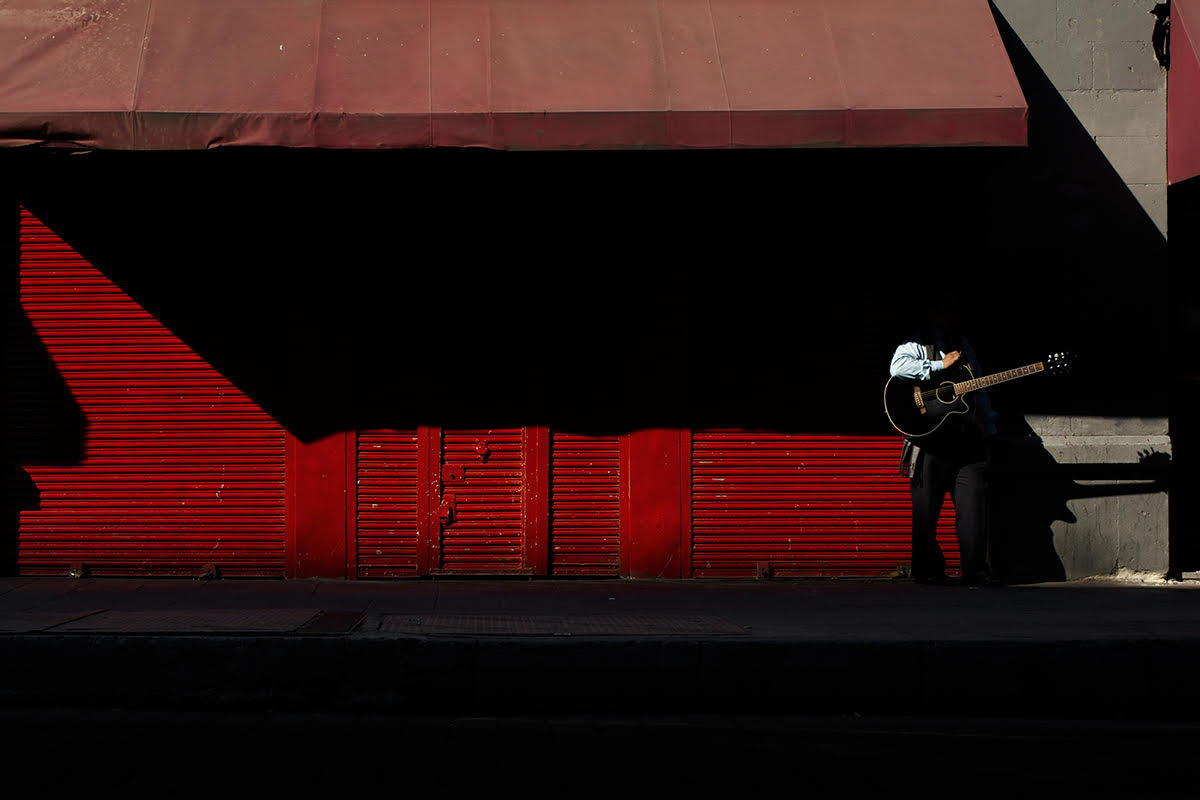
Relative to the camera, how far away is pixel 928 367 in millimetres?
8531

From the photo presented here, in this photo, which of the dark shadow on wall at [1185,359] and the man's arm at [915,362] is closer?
the man's arm at [915,362]

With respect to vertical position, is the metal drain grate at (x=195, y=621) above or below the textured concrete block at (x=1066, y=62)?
below

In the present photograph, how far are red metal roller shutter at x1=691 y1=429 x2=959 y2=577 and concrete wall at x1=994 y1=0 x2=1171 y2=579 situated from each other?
1.15 metres

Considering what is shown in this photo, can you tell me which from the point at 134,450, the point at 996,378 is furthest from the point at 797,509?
the point at 134,450

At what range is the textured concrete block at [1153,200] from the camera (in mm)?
9180

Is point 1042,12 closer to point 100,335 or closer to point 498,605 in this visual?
point 498,605

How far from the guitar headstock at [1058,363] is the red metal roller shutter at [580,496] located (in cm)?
300

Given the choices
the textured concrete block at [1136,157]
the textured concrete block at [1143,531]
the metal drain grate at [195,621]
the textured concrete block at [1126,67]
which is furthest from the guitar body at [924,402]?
the metal drain grate at [195,621]

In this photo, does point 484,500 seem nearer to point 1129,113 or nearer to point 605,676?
point 605,676

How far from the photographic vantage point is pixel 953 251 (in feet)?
30.1

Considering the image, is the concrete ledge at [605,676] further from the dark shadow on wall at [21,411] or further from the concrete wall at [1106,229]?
the dark shadow on wall at [21,411]

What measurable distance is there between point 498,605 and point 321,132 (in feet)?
10.2

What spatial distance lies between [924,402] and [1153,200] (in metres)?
2.45

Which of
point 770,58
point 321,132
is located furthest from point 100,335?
point 770,58
